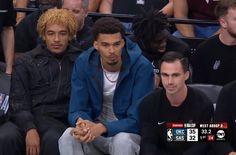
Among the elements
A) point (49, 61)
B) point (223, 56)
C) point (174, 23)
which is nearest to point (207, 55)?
point (223, 56)

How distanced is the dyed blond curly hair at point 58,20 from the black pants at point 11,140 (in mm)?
830

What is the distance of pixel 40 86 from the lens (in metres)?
6.22

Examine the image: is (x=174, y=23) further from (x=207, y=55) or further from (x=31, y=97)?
(x=31, y=97)

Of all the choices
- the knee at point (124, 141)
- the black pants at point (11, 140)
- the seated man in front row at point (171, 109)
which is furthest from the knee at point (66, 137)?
the seated man in front row at point (171, 109)

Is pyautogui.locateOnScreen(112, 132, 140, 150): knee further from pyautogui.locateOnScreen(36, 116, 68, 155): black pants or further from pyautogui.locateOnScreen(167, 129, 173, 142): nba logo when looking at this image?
pyautogui.locateOnScreen(36, 116, 68, 155): black pants

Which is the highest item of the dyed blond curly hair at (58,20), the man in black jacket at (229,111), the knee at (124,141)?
the dyed blond curly hair at (58,20)

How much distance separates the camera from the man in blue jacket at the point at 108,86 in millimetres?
5781

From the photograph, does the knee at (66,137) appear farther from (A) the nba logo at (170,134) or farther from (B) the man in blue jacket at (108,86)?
(A) the nba logo at (170,134)

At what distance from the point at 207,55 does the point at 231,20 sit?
379 mm

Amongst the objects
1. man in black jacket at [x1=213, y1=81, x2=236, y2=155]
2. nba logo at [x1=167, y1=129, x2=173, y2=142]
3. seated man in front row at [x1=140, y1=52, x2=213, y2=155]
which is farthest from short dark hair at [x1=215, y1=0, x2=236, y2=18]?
nba logo at [x1=167, y1=129, x2=173, y2=142]

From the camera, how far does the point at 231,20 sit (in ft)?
21.0

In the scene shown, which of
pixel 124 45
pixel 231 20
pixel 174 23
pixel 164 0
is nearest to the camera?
pixel 124 45
